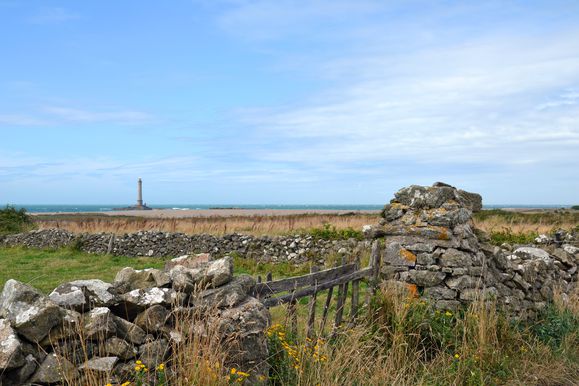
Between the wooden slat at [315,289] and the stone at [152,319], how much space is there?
1.36m

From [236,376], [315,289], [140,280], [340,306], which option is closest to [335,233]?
[340,306]

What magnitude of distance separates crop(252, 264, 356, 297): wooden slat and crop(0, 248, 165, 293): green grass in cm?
855

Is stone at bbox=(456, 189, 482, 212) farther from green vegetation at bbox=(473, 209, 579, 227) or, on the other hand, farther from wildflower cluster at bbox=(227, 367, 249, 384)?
green vegetation at bbox=(473, 209, 579, 227)

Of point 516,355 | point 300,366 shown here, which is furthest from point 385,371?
point 516,355

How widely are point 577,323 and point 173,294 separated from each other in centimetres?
713

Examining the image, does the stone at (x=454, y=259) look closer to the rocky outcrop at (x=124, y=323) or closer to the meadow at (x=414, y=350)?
the meadow at (x=414, y=350)

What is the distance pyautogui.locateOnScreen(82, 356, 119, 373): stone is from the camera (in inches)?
143

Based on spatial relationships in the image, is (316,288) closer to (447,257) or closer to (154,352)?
(154,352)

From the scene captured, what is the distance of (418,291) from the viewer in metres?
8.02

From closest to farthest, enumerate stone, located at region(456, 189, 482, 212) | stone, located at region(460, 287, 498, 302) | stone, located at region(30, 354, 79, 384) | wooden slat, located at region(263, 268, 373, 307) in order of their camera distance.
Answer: stone, located at region(30, 354, 79, 384), wooden slat, located at region(263, 268, 373, 307), stone, located at region(460, 287, 498, 302), stone, located at region(456, 189, 482, 212)

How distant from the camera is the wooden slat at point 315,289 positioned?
5496 mm

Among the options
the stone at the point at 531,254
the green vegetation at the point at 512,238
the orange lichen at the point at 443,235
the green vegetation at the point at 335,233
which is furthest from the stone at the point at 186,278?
the green vegetation at the point at 335,233

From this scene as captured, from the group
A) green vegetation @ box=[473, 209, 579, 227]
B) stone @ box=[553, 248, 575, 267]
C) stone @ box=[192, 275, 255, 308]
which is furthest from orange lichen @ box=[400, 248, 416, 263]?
green vegetation @ box=[473, 209, 579, 227]

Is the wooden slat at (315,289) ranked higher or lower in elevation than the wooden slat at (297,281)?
lower
